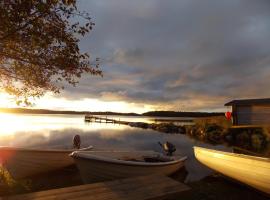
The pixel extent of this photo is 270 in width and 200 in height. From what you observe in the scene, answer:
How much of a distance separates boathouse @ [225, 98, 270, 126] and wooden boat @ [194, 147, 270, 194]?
22.6m

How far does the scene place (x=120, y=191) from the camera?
22.3ft

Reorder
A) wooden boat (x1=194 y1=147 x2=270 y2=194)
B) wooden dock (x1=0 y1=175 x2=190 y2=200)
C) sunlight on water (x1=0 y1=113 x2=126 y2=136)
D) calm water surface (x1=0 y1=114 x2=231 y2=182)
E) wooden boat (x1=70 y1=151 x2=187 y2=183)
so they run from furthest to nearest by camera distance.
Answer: sunlight on water (x1=0 y1=113 x2=126 y2=136), calm water surface (x1=0 y1=114 x2=231 y2=182), wooden boat (x1=70 y1=151 x2=187 y2=183), wooden boat (x1=194 y1=147 x2=270 y2=194), wooden dock (x1=0 y1=175 x2=190 y2=200)

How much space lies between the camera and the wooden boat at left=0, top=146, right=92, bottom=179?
1188 cm

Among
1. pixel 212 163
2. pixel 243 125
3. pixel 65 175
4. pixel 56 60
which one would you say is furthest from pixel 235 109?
pixel 56 60

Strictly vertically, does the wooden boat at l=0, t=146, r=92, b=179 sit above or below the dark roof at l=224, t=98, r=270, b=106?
below

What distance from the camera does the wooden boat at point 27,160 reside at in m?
11.9

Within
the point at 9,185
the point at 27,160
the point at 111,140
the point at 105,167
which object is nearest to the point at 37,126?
the point at 111,140

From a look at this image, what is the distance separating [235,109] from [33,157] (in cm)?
2905

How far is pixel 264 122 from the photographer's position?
106ft

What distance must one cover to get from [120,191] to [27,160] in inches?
282

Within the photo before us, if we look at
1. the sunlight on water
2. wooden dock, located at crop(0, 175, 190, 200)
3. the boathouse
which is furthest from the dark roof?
the sunlight on water

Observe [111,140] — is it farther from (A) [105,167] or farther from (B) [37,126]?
(B) [37,126]

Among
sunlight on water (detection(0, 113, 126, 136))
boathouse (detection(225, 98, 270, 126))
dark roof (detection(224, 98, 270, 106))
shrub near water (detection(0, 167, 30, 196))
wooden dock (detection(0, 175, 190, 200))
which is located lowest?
shrub near water (detection(0, 167, 30, 196))

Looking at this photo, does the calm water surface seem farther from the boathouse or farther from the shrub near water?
the boathouse
